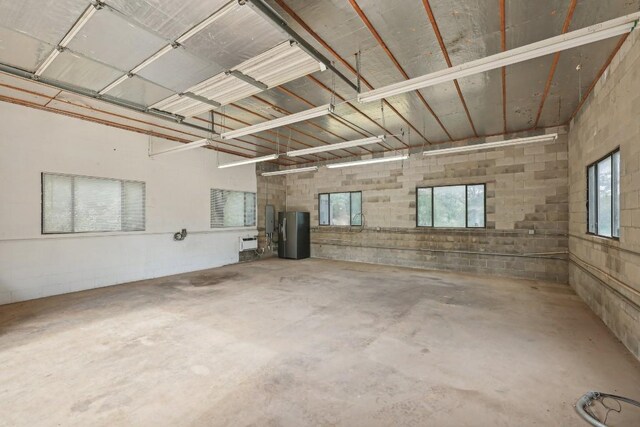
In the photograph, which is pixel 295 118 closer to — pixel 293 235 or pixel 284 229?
pixel 293 235

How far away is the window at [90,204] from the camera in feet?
15.8

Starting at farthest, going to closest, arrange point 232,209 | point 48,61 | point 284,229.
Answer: point 284,229 → point 232,209 → point 48,61

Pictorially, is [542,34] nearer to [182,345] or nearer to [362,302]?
[362,302]

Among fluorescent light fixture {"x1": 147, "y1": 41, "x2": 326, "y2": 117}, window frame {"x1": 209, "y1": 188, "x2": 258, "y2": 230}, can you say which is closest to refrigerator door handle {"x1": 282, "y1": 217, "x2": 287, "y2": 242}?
window frame {"x1": 209, "y1": 188, "x2": 258, "y2": 230}

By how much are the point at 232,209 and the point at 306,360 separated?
244 inches

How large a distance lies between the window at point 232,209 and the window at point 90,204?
186 centimetres

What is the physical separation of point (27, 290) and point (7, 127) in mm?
2570

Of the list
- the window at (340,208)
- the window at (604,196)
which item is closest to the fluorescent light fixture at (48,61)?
the window at (604,196)

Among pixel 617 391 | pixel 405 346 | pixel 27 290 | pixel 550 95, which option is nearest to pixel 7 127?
pixel 27 290

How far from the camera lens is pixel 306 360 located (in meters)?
2.61

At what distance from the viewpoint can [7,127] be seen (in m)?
4.36

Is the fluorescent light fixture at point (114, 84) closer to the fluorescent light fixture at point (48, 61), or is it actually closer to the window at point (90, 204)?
the fluorescent light fixture at point (48, 61)

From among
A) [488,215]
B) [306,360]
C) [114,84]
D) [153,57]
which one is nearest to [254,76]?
[153,57]

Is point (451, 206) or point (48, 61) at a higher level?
point (48, 61)
